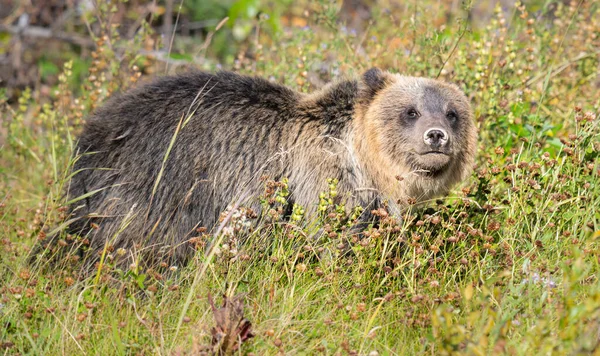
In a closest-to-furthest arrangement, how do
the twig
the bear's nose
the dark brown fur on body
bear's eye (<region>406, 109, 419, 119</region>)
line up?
the dark brown fur on body
the bear's nose
bear's eye (<region>406, 109, 419, 119</region>)
the twig

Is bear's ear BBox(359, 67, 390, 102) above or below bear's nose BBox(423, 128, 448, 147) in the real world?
above

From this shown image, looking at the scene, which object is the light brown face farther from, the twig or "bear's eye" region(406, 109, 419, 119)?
the twig

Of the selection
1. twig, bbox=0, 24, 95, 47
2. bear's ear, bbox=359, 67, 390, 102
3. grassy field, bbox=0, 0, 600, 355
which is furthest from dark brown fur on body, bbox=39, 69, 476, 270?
twig, bbox=0, 24, 95, 47

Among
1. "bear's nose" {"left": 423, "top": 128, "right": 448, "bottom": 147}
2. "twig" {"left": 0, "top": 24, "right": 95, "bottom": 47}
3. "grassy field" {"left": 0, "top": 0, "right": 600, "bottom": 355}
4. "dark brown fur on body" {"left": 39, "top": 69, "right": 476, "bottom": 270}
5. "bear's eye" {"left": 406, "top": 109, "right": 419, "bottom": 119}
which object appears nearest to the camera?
"grassy field" {"left": 0, "top": 0, "right": 600, "bottom": 355}

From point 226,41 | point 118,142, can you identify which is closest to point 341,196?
point 118,142

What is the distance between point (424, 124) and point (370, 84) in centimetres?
59

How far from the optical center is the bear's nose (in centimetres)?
561

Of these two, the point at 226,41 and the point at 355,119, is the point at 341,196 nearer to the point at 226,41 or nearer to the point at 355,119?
the point at 355,119

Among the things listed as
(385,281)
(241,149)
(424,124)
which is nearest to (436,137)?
(424,124)

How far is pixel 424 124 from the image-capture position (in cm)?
575

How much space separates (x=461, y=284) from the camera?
4695 millimetres

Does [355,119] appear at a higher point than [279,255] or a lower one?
higher

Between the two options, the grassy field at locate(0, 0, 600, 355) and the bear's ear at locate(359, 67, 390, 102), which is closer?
the grassy field at locate(0, 0, 600, 355)

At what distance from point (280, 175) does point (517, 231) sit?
1.75 metres
